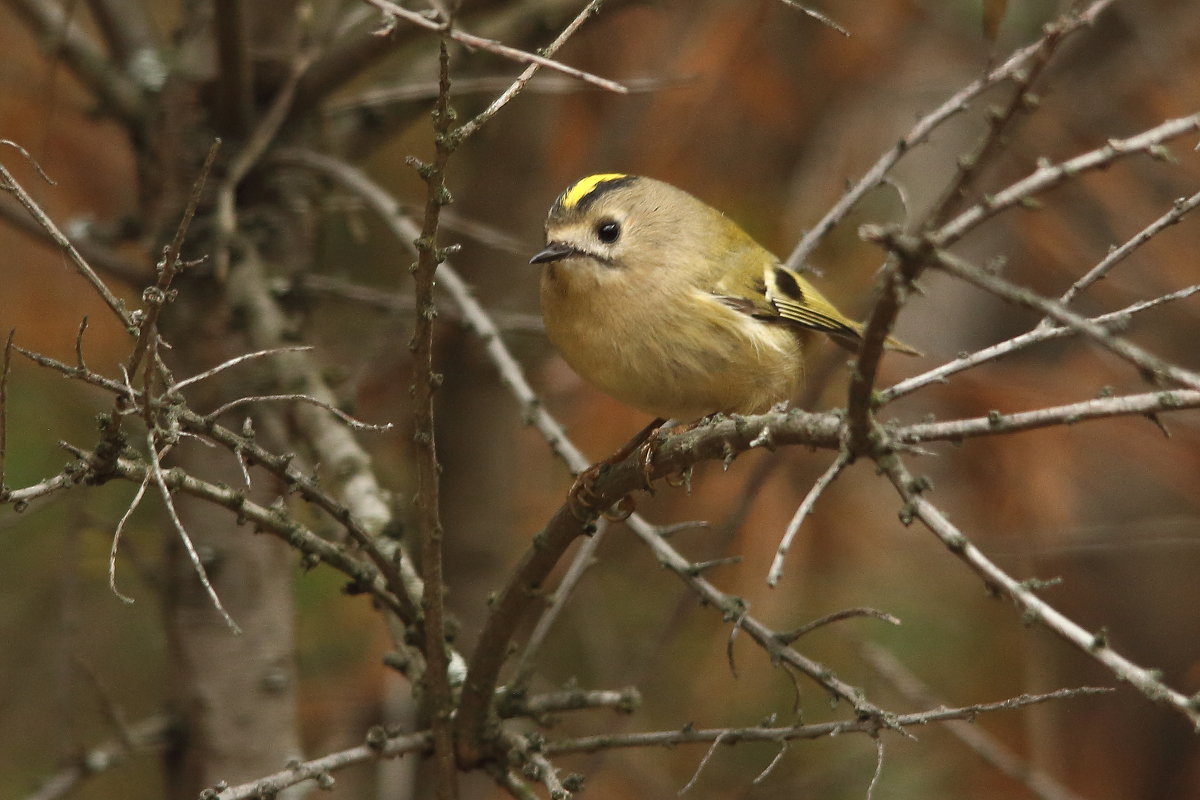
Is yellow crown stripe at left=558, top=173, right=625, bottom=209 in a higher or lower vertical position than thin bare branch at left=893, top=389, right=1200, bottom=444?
higher

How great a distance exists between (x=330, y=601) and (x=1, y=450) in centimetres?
295

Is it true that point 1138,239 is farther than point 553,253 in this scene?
No

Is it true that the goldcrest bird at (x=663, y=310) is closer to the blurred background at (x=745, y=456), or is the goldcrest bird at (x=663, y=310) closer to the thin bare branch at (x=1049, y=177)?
the blurred background at (x=745, y=456)

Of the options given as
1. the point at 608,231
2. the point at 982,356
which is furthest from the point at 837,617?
the point at 608,231

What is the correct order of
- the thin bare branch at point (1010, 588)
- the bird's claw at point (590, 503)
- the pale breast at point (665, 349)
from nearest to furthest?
the thin bare branch at point (1010, 588) < the bird's claw at point (590, 503) < the pale breast at point (665, 349)

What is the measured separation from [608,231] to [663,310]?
0.97 ft

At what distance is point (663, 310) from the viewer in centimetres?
→ 273

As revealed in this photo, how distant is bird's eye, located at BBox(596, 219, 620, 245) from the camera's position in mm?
2902

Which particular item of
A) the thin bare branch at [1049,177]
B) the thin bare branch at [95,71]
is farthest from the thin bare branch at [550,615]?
the thin bare branch at [95,71]

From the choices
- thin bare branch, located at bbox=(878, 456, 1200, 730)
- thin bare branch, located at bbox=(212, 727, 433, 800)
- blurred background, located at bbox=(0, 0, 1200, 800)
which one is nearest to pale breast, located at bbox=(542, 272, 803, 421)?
blurred background, located at bbox=(0, 0, 1200, 800)

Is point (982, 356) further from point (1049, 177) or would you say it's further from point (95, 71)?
point (95, 71)

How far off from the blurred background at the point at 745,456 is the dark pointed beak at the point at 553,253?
681 millimetres

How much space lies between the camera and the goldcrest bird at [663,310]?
105 inches

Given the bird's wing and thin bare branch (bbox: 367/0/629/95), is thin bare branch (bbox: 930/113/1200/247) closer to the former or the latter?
thin bare branch (bbox: 367/0/629/95)
